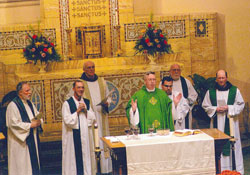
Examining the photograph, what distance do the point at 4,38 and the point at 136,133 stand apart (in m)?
6.13

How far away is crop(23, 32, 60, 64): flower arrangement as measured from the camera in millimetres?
11109

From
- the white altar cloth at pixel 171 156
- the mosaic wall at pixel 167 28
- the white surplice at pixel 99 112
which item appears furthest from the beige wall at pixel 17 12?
the white altar cloth at pixel 171 156

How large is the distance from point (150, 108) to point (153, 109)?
2.0 inches

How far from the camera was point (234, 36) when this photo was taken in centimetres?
1255

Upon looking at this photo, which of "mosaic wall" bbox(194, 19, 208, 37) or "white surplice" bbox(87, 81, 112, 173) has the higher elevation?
"mosaic wall" bbox(194, 19, 208, 37)

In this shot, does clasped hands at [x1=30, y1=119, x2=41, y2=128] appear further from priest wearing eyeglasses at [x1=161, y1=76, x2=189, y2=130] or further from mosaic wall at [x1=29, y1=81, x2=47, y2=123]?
mosaic wall at [x1=29, y1=81, x2=47, y2=123]

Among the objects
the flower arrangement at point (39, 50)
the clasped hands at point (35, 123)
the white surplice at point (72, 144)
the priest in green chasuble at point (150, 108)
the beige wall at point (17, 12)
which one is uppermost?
the beige wall at point (17, 12)

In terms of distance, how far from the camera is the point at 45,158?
9.98 meters

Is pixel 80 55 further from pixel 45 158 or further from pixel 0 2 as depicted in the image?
pixel 45 158

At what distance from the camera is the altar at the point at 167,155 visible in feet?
22.9

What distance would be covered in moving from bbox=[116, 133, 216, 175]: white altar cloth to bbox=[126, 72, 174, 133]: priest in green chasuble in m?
1.05

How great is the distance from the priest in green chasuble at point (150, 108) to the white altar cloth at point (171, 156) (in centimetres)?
105

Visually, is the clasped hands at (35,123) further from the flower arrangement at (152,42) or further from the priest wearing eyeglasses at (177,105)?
the flower arrangement at (152,42)

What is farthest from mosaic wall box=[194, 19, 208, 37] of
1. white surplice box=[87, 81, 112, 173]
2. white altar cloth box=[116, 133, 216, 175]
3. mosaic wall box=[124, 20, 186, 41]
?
white altar cloth box=[116, 133, 216, 175]
